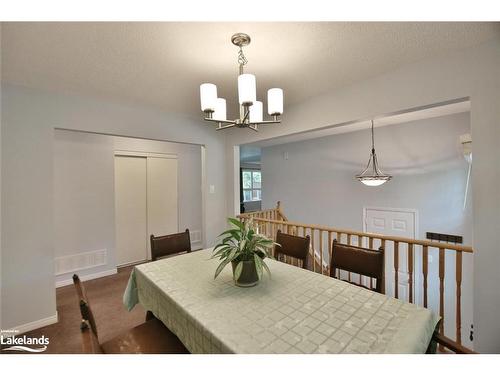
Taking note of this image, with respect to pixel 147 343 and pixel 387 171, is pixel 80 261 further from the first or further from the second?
pixel 387 171

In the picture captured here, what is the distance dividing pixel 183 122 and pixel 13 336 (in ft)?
8.98

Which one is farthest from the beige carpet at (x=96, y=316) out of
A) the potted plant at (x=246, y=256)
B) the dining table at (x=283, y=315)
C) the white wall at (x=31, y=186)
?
the potted plant at (x=246, y=256)

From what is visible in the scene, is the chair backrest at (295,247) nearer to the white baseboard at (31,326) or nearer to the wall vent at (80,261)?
the white baseboard at (31,326)

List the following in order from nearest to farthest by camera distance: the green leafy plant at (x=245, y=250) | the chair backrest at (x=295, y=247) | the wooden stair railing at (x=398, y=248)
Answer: the green leafy plant at (x=245, y=250), the wooden stair railing at (x=398, y=248), the chair backrest at (x=295, y=247)

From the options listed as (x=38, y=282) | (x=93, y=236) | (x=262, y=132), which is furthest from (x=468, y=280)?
(x=93, y=236)

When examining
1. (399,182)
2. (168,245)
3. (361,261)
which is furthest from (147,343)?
(399,182)

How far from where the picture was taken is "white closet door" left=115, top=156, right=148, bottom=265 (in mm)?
3668

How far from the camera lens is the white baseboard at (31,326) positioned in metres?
2.03

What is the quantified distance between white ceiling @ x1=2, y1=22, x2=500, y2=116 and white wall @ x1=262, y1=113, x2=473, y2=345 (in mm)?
2414

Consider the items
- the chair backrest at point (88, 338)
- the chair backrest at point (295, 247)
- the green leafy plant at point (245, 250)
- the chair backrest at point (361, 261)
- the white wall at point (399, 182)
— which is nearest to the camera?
the chair backrest at point (88, 338)

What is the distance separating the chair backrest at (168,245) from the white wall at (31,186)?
1146 millimetres

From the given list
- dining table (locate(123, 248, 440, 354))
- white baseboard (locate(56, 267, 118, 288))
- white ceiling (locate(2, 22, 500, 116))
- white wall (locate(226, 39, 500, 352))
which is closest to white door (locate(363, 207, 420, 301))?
white wall (locate(226, 39, 500, 352))

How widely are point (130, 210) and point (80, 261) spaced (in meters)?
0.97

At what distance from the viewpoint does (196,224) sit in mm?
4602
